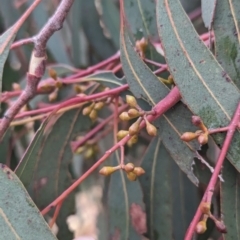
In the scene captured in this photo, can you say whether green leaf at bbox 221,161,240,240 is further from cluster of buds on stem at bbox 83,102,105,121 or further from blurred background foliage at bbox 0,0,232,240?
cluster of buds on stem at bbox 83,102,105,121

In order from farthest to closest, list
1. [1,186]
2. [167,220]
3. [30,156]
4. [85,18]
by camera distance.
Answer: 1. [85,18]
2. [167,220]
3. [30,156]
4. [1,186]

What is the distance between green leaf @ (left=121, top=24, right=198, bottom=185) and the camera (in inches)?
27.5

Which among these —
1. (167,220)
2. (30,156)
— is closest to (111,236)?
(167,220)

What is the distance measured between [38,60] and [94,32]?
0.57 metres

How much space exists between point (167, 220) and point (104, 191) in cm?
50

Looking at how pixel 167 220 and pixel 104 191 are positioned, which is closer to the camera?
pixel 167 220

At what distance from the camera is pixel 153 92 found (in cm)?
72

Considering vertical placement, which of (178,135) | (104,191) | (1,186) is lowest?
(104,191)

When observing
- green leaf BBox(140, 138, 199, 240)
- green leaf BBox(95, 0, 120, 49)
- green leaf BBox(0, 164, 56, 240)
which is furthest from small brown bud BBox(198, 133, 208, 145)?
green leaf BBox(95, 0, 120, 49)

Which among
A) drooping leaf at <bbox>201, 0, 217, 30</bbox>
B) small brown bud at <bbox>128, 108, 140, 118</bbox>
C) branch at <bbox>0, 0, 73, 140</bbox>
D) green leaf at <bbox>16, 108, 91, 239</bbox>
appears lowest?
green leaf at <bbox>16, 108, 91, 239</bbox>

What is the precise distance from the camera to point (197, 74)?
0.66m

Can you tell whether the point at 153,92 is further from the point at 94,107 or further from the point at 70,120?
the point at 70,120

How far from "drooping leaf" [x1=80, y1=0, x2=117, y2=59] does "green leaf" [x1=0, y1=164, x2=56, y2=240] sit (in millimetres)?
715

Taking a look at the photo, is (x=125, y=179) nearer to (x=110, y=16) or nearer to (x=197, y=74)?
(x=197, y=74)
